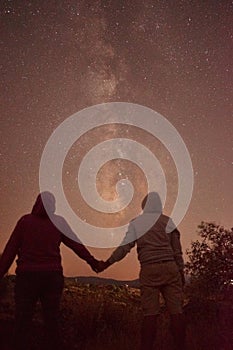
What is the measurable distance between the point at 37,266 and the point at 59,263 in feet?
0.93

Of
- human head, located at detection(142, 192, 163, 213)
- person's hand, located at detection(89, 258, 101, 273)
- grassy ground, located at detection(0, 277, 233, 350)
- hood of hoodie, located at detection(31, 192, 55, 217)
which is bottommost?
grassy ground, located at detection(0, 277, 233, 350)

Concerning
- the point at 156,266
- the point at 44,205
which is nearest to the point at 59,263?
the point at 44,205

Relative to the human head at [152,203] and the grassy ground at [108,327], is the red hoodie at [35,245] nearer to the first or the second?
the human head at [152,203]

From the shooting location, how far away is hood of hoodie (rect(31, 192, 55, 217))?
5.99 meters

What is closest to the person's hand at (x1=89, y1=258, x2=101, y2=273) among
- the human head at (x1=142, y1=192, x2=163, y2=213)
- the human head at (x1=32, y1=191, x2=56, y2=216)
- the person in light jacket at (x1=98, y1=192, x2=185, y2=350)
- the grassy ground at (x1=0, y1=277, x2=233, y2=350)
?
the person in light jacket at (x1=98, y1=192, x2=185, y2=350)

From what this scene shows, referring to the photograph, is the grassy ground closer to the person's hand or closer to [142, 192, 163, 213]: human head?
the person's hand

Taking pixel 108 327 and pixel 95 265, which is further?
pixel 108 327

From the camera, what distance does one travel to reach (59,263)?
5.96 m

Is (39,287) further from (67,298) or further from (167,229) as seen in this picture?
(67,298)

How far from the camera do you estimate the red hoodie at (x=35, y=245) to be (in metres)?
5.82

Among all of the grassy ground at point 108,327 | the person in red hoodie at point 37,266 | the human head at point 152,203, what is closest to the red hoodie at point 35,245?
the person in red hoodie at point 37,266

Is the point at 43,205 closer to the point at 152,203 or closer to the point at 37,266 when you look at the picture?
the point at 37,266

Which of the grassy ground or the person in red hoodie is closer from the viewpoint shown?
the person in red hoodie

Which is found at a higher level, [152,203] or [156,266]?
[152,203]
